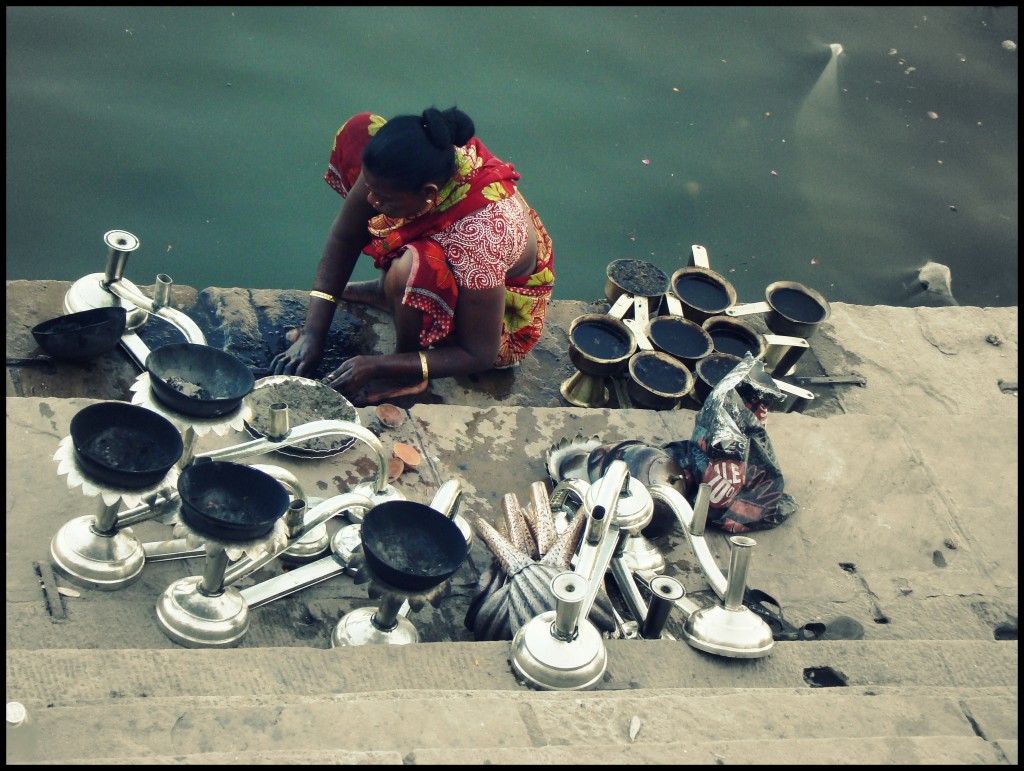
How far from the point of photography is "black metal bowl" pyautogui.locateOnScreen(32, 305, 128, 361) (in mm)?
3279

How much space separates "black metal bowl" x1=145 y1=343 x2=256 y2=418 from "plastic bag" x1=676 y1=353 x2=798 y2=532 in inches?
52.7

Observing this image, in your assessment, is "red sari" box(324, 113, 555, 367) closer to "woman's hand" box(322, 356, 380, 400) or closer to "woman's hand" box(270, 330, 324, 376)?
"woman's hand" box(322, 356, 380, 400)

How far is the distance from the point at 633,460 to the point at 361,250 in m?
1.70

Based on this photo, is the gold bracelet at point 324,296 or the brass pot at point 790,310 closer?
the gold bracelet at point 324,296

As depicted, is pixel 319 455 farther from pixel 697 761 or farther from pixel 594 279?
pixel 594 279

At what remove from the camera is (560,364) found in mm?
4297

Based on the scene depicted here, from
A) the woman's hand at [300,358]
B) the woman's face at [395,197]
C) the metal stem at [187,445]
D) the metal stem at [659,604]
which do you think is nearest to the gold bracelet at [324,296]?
the woman's hand at [300,358]

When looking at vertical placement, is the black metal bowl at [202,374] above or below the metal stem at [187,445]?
above

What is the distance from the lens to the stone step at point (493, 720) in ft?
5.21

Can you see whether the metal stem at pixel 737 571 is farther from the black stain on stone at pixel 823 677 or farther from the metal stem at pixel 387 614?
the metal stem at pixel 387 614

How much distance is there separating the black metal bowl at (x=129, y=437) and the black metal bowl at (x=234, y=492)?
62 millimetres

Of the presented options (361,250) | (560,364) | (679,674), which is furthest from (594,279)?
(679,674)

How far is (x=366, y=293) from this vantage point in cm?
421

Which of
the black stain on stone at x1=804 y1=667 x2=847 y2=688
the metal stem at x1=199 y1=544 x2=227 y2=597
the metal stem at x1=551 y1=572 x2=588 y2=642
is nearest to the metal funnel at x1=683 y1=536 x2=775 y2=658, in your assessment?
the black stain on stone at x1=804 y1=667 x2=847 y2=688
